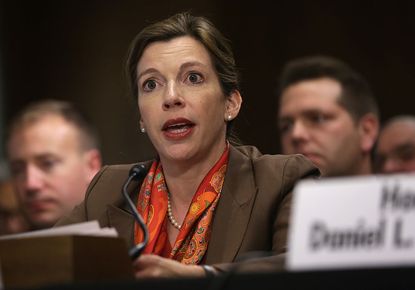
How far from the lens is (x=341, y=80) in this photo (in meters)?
4.16

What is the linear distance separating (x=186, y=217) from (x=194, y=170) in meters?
0.17

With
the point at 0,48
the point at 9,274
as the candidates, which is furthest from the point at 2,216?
the point at 9,274

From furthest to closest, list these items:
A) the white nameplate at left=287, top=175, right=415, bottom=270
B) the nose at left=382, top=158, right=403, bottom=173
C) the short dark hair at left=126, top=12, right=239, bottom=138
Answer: the nose at left=382, top=158, right=403, bottom=173 → the short dark hair at left=126, top=12, right=239, bottom=138 → the white nameplate at left=287, top=175, right=415, bottom=270

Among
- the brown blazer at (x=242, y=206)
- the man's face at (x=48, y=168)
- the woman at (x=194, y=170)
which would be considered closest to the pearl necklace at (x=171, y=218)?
the woman at (x=194, y=170)

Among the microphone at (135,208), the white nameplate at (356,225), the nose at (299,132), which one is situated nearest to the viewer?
the white nameplate at (356,225)

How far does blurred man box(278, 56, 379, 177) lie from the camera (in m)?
3.91

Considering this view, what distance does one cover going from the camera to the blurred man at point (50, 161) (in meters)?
4.18

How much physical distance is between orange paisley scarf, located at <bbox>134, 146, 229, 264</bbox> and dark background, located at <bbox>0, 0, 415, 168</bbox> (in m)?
2.03

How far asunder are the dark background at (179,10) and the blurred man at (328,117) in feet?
2.21

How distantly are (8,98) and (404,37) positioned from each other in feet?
8.23

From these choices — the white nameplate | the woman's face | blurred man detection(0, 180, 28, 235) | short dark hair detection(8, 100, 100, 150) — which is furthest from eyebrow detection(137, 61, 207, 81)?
blurred man detection(0, 180, 28, 235)

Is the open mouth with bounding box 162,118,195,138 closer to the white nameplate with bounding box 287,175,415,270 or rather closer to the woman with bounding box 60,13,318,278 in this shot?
the woman with bounding box 60,13,318,278

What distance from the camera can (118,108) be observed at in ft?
18.2

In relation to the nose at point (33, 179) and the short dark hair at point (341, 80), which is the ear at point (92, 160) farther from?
the short dark hair at point (341, 80)
